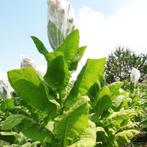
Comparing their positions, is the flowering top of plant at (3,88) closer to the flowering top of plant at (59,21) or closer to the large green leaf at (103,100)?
the large green leaf at (103,100)

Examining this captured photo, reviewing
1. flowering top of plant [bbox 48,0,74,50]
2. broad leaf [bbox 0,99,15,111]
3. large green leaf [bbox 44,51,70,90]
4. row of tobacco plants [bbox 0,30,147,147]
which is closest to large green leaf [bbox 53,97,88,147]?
row of tobacco plants [bbox 0,30,147,147]

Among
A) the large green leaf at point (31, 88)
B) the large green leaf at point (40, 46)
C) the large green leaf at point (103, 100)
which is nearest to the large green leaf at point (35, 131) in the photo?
the large green leaf at point (31, 88)

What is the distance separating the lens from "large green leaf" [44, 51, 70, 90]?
2.37 meters

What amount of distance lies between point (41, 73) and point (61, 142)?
1.52ft

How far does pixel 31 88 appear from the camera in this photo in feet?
7.92

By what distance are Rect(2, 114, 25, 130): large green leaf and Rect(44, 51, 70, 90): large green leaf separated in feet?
0.98

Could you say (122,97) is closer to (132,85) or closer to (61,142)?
(61,142)

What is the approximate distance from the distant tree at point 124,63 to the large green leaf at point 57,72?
37.6m

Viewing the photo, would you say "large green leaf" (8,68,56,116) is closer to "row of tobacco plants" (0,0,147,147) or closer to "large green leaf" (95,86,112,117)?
"row of tobacco plants" (0,0,147,147)

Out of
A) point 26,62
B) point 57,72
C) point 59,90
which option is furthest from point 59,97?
point 26,62

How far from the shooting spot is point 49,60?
2.40m

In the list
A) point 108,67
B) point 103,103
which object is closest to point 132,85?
point 103,103

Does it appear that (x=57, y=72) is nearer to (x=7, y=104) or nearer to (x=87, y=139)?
(x=87, y=139)

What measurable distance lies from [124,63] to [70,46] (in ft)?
129
